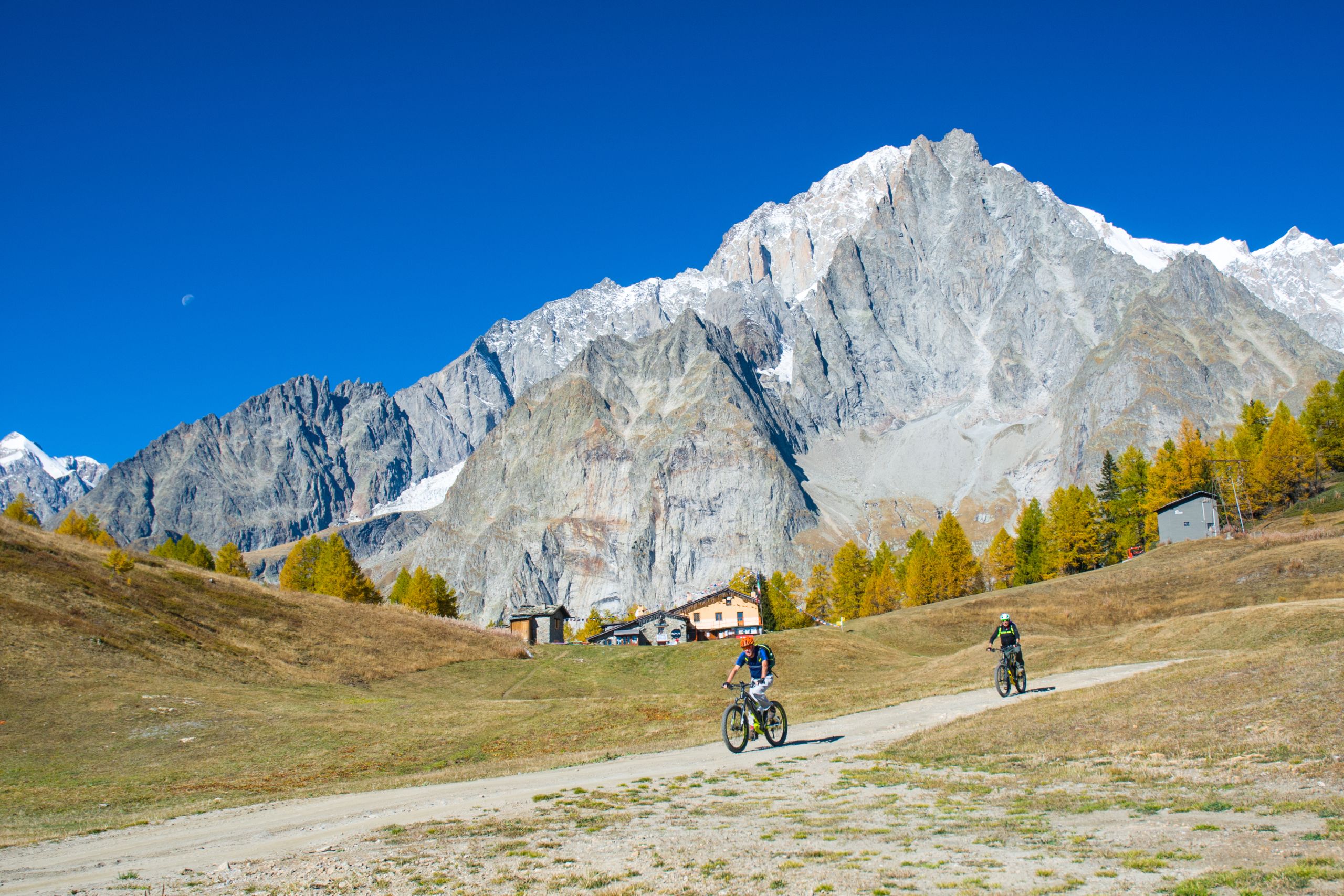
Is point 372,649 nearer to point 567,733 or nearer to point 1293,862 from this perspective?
point 567,733

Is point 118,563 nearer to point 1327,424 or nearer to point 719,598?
point 719,598

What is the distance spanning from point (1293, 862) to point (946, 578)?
360ft

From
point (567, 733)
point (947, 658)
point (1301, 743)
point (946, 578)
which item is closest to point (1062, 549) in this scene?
point (946, 578)

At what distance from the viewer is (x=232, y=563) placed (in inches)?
5017

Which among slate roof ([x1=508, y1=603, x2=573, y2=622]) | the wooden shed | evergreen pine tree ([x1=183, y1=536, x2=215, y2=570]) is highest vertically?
evergreen pine tree ([x1=183, y1=536, x2=215, y2=570])

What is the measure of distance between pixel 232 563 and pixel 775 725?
123387mm

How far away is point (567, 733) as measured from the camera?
33219 mm

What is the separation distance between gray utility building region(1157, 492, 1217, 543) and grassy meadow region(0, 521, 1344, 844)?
1886 centimetres

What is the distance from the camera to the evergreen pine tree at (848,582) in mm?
120125

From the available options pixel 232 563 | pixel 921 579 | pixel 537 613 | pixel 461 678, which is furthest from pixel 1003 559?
pixel 232 563

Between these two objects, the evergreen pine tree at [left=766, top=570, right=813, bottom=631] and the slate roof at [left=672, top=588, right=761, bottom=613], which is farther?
the evergreen pine tree at [left=766, top=570, right=813, bottom=631]

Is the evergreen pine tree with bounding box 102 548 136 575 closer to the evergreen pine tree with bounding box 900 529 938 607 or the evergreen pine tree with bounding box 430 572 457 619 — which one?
the evergreen pine tree with bounding box 430 572 457 619

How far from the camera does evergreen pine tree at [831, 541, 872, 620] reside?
120 metres

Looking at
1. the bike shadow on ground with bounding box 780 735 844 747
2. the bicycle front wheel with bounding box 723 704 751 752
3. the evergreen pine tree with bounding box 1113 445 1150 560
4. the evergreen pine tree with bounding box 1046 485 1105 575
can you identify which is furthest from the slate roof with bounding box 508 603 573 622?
the bicycle front wheel with bounding box 723 704 751 752
